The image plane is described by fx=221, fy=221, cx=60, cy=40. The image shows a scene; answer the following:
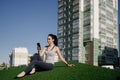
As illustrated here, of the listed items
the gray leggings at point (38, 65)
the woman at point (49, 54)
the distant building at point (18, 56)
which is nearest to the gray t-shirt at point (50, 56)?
the woman at point (49, 54)

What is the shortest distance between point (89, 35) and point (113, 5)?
25250 millimetres

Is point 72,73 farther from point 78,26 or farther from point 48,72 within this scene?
point 78,26

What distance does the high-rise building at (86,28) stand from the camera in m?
86.4

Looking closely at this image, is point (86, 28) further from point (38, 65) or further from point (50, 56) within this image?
point (38, 65)

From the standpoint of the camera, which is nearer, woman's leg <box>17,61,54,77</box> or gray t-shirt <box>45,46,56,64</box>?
woman's leg <box>17,61,54,77</box>

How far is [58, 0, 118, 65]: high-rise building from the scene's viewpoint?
86.4 meters

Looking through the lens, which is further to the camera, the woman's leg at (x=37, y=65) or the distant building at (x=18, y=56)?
the distant building at (x=18, y=56)

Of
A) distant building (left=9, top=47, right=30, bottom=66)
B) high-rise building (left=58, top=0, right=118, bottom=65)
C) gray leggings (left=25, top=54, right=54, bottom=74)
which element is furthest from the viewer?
distant building (left=9, top=47, right=30, bottom=66)

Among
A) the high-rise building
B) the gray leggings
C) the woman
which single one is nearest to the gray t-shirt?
the woman

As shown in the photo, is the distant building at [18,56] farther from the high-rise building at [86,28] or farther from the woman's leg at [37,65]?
the woman's leg at [37,65]

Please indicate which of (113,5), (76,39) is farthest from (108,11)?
(76,39)

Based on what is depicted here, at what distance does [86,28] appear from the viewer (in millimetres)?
88438

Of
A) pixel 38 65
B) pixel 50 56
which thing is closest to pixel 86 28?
pixel 50 56

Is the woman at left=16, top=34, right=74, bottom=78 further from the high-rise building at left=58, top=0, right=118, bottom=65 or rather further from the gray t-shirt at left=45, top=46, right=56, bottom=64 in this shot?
the high-rise building at left=58, top=0, right=118, bottom=65
